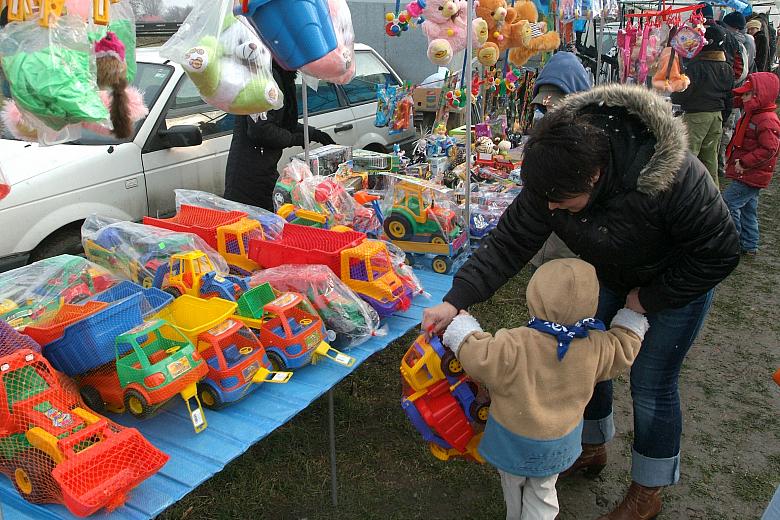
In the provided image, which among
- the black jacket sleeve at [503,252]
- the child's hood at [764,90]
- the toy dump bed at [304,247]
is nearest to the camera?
the black jacket sleeve at [503,252]

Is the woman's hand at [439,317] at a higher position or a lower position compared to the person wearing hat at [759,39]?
lower

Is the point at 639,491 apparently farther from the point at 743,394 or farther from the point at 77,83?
the point at 77,83

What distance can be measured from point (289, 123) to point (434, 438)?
7.86 ft

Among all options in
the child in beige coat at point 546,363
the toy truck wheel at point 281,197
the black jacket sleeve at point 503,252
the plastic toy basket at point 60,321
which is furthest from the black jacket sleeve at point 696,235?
the toy truck wheel at point 281,197

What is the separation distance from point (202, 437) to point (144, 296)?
1.77ft

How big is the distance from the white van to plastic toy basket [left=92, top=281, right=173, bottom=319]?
5.27ft

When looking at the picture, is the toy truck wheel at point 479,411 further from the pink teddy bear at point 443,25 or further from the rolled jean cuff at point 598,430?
the pink teddy bear at point 443,25

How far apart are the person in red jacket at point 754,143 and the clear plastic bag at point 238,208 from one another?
12.7 ft

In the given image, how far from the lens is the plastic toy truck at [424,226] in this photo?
3.40 metres

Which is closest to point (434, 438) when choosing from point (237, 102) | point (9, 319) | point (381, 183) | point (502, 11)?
point (237, 102)

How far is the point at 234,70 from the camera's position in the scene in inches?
81.4

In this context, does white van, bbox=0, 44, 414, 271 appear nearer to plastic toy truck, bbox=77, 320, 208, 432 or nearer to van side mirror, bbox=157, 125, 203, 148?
van side mirror, bbox=157, 125, 203, 148

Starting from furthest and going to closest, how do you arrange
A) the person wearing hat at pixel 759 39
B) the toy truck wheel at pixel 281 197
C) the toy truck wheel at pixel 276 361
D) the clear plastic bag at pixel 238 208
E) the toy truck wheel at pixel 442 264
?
the person wearing hat at pixel 759 39 → the toy truck wheel at pixel 281 197 → the toy truck wheel at pixel 442 264 → the clear plastic bag at pixel 238 208 → the toy truck wheel at pixel 276 361

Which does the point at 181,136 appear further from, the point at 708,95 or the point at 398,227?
the point at 708,95
